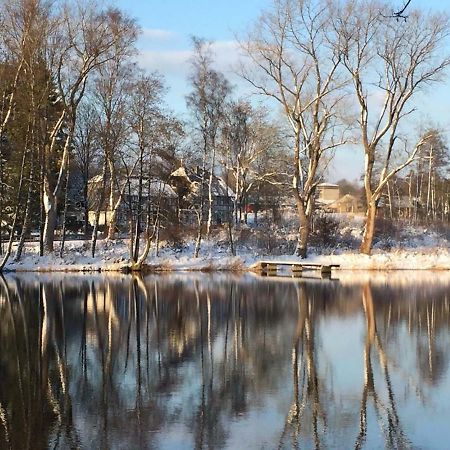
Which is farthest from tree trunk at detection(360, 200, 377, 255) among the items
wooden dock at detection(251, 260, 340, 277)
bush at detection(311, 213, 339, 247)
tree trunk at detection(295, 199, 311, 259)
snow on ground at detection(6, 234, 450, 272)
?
bush at detection(311, 213, 339, 247)

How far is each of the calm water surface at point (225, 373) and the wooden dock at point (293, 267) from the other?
510 inches

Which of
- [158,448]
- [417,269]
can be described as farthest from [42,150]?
[158,448]

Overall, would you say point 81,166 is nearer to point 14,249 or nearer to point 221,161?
point 221,161

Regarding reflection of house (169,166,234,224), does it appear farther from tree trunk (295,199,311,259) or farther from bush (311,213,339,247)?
tree trunk (295,199,311,259)

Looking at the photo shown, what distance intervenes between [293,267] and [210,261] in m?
4.90

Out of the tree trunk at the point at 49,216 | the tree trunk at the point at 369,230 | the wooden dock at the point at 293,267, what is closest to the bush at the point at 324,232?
the tree trunk at the point at 369,230

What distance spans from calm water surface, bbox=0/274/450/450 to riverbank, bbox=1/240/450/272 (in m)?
15.5

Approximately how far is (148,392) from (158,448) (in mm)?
2814

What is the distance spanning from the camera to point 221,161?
57312 mm

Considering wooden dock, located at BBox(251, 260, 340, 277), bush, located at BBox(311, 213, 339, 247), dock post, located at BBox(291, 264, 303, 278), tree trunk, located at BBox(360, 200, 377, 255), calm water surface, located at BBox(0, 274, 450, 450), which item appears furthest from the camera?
bush, located at BBox(311, 213, 339, 247)

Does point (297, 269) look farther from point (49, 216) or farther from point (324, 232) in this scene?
point (49, 216)

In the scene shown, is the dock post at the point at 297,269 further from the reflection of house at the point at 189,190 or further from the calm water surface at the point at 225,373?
the calm water surface at the point at 225,373

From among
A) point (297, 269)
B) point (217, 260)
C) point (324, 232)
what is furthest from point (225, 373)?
point (324, 232)

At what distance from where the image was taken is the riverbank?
3909 centimetres
